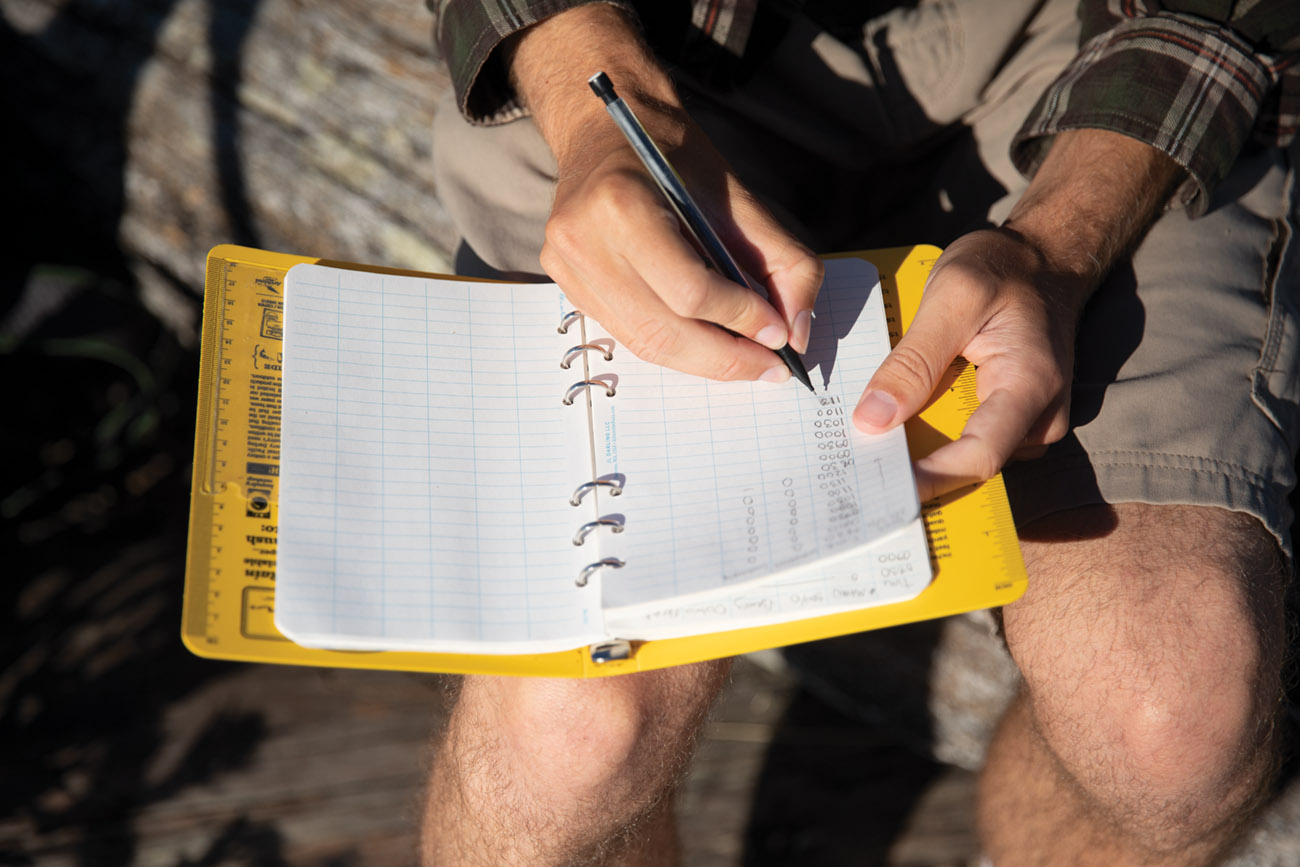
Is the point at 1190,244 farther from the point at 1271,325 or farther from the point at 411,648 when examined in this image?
the point at 411,648

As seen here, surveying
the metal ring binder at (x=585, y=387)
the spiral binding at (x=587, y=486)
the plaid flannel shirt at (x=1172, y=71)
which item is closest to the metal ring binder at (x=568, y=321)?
the spiral binding at (x=587, y=486)

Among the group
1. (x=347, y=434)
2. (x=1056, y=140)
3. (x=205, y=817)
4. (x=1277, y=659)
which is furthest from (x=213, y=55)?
(x=1277, y=659)

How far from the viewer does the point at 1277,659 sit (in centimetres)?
112

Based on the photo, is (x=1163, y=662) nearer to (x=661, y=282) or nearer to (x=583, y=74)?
(x=661, y=282)

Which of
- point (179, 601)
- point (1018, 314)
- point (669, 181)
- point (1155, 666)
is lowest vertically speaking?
point (179, 601)

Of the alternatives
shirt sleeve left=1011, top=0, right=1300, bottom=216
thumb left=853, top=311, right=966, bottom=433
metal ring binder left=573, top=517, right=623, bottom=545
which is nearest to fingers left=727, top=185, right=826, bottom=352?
thumb left=853, top=311, right=966, bottom=433

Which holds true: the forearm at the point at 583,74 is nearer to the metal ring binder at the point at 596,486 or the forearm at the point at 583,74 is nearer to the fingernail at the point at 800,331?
the fingernail at the point at 800,331

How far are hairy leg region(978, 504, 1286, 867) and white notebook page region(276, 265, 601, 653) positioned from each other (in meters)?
0.68

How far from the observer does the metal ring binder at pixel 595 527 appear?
100 centimetres

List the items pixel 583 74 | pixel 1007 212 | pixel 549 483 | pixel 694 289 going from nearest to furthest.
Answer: pixel 694 289
pixel 549 483
pixel 583 74
pixel 1007 212

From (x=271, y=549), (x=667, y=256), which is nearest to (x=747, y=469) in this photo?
(x=667, y=256)

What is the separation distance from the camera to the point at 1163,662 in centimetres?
107

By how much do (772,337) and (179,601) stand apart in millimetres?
1864

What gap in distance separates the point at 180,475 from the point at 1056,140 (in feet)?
7.74
